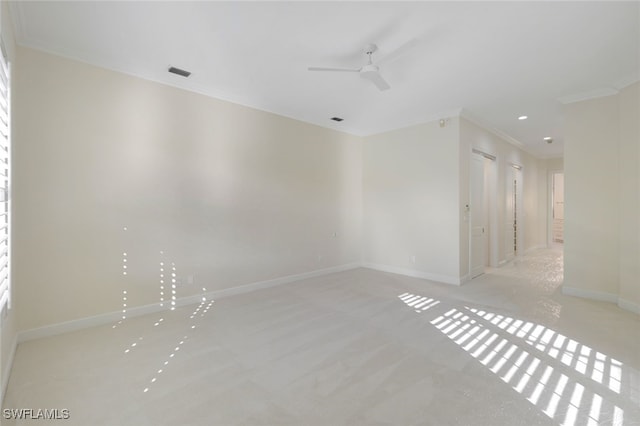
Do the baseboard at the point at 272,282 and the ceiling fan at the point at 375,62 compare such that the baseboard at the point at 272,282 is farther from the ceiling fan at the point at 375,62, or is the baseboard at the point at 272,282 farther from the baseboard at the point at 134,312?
the ceiling fan at the point at 375,62

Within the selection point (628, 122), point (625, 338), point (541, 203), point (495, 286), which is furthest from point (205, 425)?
point (541, 203)

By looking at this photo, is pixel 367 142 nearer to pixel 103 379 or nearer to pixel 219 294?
pixel 219 294

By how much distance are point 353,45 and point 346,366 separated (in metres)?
2.99

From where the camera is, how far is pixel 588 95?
154 inches

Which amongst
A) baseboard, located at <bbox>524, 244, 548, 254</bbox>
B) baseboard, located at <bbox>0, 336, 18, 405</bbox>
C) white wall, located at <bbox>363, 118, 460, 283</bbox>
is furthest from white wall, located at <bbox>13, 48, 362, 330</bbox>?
baseboard, located at <bbox>524, 244, 548, 254</bbox>

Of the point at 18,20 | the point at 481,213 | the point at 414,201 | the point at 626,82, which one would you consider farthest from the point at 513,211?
the point at 18,20

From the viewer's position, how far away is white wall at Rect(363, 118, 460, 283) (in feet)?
15.6

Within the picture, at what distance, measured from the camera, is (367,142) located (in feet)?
20.2

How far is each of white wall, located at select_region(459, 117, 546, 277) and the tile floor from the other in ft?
5.86

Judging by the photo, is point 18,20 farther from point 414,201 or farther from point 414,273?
point 414,273

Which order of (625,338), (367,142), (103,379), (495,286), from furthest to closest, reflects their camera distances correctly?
(367,142)
(495,286)
(625,338)
(103,379)

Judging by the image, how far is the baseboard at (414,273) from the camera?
4.73 m

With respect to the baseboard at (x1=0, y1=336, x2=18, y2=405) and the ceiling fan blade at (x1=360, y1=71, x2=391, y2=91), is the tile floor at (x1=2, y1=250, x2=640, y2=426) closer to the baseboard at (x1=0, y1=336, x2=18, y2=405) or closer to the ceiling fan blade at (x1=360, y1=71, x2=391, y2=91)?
the baseboard at (x1=0, y1=336, x2=18, y2=405)

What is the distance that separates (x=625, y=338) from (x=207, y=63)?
5269mm
